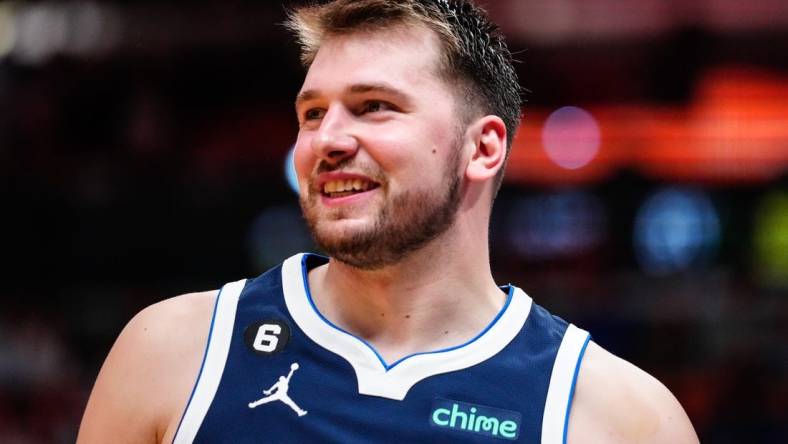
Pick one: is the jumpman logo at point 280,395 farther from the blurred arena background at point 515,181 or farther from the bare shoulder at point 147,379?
the blurred arena background at point 515,181

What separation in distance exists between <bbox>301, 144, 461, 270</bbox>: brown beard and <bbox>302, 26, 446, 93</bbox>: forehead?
21cm

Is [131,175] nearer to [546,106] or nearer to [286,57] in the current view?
[286,57]

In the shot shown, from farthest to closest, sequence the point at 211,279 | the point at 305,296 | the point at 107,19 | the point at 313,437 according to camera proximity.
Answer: the point at 107,19 < the point at 211,279 < the point at 305,296 < the point at 313,437

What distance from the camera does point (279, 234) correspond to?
10.4 m

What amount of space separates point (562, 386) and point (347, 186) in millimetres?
721

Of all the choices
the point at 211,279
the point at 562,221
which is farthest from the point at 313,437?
the point at 562,221

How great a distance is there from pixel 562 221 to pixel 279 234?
9.22 ft

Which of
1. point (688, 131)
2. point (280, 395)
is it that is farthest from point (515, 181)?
point (280, 395)

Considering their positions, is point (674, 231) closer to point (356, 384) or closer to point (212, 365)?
point (356, 384)

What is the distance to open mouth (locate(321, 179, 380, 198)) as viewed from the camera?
281 cm

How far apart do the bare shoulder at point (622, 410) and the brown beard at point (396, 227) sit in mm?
520

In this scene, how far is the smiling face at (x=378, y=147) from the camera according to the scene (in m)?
2.80

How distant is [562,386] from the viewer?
2.87 metres

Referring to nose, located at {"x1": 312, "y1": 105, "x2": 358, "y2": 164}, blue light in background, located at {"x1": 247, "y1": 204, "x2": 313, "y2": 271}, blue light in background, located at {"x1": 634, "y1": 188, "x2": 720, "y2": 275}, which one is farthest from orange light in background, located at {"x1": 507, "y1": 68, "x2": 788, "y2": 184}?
nose, located at {"x1": 312, "y1": 105, "x2": 358, "y2": 164}
